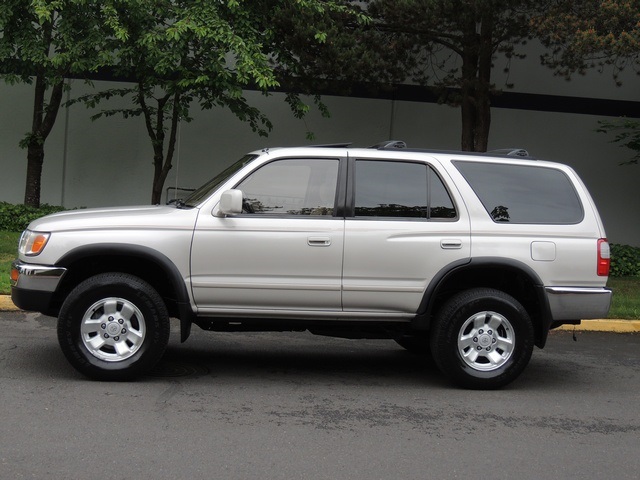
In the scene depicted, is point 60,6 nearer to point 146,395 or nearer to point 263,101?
point 263,101

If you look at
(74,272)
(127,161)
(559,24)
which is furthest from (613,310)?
(127,161)

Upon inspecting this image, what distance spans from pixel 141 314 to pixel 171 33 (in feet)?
22.0

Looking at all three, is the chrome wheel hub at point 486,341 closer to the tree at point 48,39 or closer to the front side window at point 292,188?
the front side window at point 292,188

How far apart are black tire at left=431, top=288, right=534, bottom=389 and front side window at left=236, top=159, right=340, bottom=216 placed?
1.29 metres

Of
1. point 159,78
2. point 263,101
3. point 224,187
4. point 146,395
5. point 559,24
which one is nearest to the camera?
point 146,395

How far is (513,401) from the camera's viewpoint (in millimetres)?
6797

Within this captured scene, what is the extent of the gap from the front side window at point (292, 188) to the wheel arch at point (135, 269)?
2.58 feet

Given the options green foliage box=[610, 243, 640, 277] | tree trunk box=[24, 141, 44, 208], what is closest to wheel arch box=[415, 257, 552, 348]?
green foliage box=[610, 243, 640, 277]

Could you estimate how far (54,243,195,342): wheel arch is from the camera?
668cm

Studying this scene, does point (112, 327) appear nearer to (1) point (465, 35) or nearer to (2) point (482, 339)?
(2) point (482, 339)

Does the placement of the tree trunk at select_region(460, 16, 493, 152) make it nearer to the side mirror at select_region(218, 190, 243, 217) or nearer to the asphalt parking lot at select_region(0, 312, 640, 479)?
the asphalt parking lot at select_region(0, 312, 640, 479)

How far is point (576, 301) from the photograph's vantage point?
7.07 m

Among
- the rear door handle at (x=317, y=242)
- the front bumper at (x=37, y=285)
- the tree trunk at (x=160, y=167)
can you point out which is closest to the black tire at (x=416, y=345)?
the rear door handle at (x=317, y=242)

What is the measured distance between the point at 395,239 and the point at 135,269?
208cm
